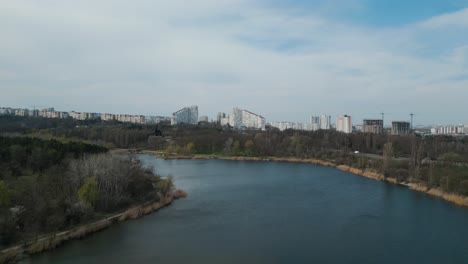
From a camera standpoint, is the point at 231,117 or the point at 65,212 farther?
the point at 231,117

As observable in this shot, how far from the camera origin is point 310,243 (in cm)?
642

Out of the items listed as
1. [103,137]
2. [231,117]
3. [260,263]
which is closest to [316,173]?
[260,263]

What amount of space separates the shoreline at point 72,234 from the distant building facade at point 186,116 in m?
40.3

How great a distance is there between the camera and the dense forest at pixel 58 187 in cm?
624

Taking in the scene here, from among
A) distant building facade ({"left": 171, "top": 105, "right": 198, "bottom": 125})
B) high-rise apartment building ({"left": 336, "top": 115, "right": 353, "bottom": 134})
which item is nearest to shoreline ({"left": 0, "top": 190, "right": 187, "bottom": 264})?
high-rise apartment building ({"left": 336, "top": 115, "right": 353, "bottom": 134})

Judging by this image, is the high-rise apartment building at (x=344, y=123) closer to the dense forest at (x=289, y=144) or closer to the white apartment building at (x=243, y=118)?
the white apartment building at (x=243, y=118)

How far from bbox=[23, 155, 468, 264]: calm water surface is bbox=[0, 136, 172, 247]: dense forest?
63 cm

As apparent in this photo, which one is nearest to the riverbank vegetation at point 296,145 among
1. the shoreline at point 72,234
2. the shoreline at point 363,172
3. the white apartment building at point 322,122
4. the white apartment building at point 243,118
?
the shoreline at point 363,172

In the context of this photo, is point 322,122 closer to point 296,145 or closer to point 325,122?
point 325,122

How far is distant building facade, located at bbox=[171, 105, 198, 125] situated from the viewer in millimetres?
48938

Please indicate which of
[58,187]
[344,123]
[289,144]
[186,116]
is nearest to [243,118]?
[186,116]

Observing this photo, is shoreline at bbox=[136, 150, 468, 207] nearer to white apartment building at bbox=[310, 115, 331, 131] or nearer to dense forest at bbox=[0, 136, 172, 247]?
dense forest at bbox=[0, 136, 172, 247]

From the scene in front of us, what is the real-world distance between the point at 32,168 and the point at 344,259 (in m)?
7.60

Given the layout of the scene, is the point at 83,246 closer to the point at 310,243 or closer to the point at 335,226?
the point at 310,243
